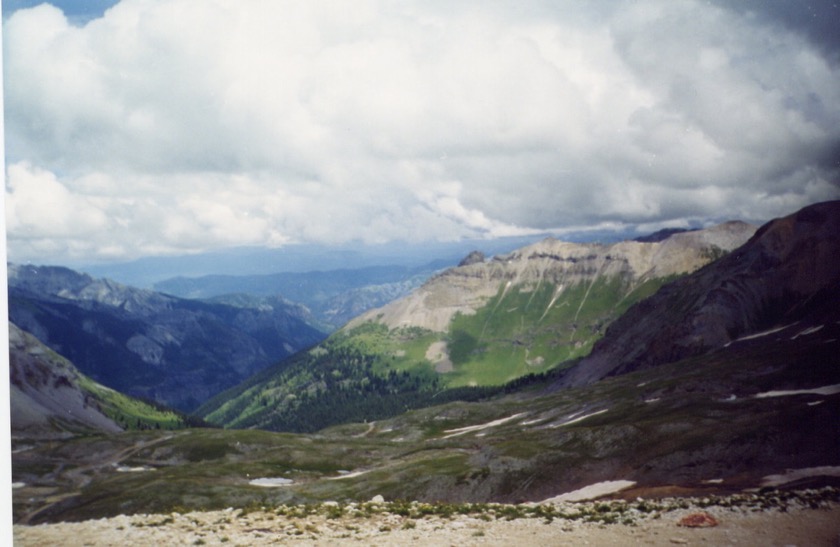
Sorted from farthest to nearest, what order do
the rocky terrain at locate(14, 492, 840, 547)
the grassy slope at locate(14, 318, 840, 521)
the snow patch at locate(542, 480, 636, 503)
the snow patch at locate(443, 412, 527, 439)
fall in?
the snow patch at locate(443, 412, 527, 439) → the snow patch at locate(542, 480, 636, 503) → the grassy slope at locate(14, 318, 840, 521) → the rocky terrain at locate(14, 492, 840, 547)

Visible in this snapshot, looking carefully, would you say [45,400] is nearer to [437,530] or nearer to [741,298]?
[437,530]

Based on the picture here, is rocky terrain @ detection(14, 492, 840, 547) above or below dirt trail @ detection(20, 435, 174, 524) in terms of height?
above

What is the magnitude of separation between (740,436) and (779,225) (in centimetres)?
15157

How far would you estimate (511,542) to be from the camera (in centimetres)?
1802

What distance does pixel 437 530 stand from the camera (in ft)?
66.5

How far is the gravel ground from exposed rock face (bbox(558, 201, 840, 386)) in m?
121

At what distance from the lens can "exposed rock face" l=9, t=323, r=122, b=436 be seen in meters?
141

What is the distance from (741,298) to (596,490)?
14291 cm

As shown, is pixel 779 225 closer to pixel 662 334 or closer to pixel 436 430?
pixel 662 334

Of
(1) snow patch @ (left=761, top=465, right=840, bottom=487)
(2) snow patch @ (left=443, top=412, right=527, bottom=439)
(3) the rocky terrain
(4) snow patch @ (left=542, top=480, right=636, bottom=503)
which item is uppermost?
(3) the rocky terrain

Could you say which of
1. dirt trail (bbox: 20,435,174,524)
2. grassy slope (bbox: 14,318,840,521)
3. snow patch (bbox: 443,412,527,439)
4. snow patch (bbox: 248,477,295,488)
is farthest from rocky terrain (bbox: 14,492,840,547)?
snow patch (bbox: 443,412,527,439)

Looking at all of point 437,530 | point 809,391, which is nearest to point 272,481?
point 437,530

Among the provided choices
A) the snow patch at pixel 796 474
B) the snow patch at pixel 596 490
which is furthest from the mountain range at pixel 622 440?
the snow patch at pixel 596 490

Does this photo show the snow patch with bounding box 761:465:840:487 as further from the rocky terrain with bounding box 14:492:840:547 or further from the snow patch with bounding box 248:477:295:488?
the snow patch with bounding box 248:477:295:488
